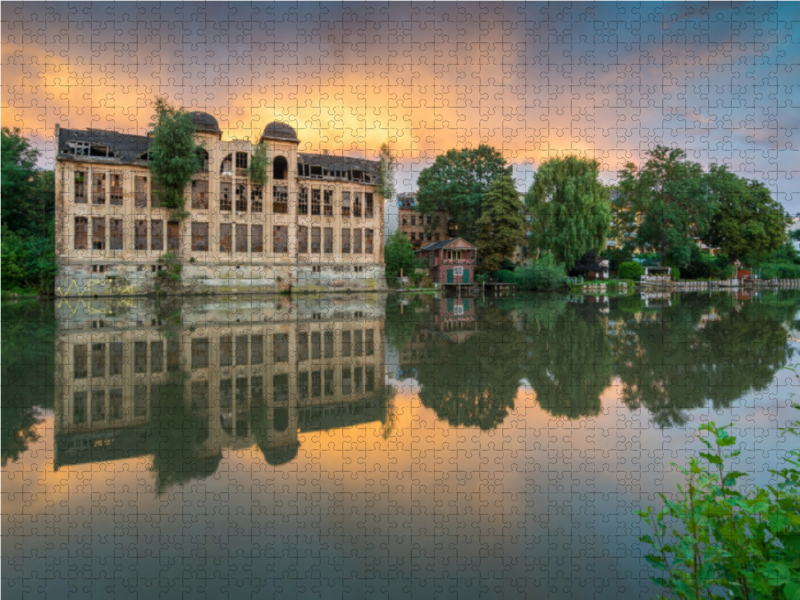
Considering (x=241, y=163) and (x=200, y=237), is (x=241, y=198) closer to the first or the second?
(x=241, y=163)

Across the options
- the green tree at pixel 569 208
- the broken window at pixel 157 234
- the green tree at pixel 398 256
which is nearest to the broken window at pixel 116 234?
the broken window at pixel 157 234

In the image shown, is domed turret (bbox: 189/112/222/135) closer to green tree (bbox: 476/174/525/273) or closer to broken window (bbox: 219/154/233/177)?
broken window (bbox: 219/154/233/177)

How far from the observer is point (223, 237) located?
128 feet

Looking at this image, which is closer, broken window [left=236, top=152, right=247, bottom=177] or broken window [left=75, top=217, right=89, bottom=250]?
broken window [left=75, top=217, right=89, bottom=250]

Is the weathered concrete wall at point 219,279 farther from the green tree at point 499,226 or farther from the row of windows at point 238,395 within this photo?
the row of windows at point 238,395

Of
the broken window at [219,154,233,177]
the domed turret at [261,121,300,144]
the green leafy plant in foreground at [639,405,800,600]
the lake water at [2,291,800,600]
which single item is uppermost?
the domed turret at [261,121,300,144]

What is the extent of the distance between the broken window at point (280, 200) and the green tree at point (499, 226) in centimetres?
1797

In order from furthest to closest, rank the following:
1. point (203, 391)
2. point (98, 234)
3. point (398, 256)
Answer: point (398, 256) < point (98, 234) < point (203, 391)

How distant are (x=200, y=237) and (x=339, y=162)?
13423 mm

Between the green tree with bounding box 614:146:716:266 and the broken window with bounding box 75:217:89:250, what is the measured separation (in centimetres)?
4743

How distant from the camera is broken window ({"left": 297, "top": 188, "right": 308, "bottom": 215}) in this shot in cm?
4191

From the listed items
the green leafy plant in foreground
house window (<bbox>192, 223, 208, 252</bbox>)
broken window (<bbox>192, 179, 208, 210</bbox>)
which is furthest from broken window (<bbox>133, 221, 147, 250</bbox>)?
the green leafy plant in foreground

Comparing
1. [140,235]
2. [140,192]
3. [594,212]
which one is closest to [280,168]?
[140,192]

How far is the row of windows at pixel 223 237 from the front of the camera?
35.4m
